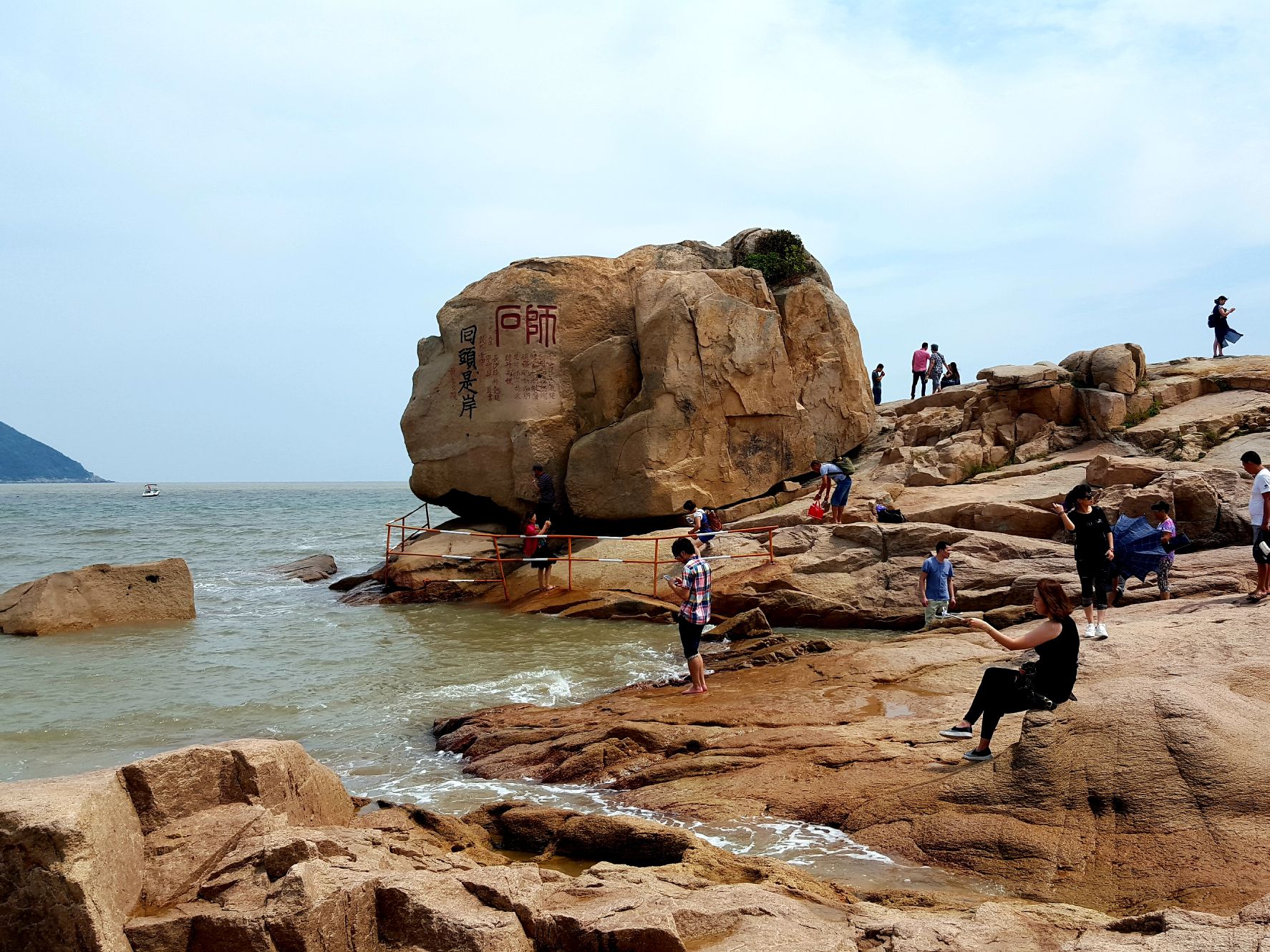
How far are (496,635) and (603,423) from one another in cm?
659

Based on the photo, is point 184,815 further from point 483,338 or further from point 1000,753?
point 483,338

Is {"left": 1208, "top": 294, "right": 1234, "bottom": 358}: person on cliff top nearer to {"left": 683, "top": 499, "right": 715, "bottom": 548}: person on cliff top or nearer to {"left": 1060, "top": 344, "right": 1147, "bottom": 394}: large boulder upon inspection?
{"left": 1060, "top": 344, "right": 1147, "bottom": 394}: large boulder

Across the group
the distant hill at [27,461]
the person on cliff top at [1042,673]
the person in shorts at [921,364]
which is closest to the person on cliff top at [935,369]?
the person in shorts at [921,364]

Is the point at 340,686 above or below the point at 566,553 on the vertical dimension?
below

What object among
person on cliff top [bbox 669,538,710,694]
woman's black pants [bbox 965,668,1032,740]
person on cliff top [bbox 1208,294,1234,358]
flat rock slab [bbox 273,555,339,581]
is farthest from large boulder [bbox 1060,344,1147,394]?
flat rock slab [bbox 273,555,339,581]

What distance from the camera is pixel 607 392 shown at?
1947 centimetres

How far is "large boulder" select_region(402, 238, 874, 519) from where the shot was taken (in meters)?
18.8

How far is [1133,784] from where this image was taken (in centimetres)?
519

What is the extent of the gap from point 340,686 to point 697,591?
4.59m

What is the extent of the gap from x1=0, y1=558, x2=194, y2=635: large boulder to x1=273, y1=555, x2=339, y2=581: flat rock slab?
5.78 metres

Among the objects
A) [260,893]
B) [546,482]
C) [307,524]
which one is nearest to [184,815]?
[260,893]

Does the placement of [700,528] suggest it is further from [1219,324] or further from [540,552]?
[1219,324]

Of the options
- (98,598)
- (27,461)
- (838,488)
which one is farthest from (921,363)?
(27,461)

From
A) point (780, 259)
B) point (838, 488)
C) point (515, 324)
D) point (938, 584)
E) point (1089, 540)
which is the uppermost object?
point (780, 259)
